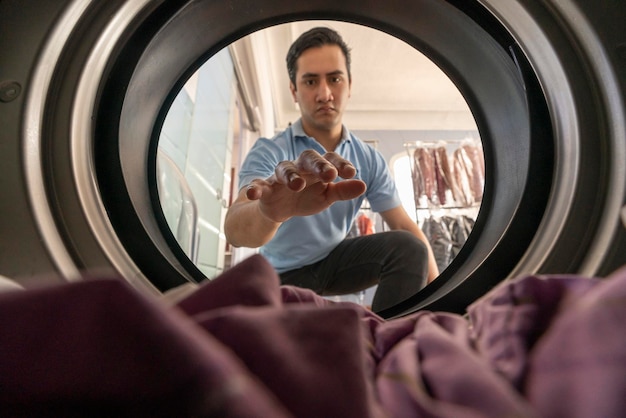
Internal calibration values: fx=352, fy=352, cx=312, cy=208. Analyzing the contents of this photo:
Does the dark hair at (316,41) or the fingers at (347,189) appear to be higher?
the dark hair at (316,41)

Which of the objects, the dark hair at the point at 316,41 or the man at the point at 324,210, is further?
the dark hair at the point at 316,41

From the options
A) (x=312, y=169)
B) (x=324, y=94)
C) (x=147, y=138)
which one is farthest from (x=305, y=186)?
(x=324, y=94)

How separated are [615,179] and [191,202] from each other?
97 centimetres

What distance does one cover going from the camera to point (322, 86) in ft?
4.10

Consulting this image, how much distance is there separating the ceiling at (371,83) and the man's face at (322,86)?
579mm

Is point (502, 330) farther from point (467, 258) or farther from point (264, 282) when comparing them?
point (467, 258)

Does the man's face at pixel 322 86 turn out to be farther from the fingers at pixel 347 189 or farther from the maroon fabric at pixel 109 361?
the maroon fabric at pixel 109 361

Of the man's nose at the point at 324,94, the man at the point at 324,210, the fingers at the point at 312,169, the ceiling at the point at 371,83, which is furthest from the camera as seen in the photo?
the ceiling at the point at 371,83

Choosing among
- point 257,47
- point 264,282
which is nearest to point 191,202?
point 264,282

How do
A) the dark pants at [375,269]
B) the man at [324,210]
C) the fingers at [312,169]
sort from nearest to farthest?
the fingers at [312,169] → the man at [324,210] → the dark pants at [375,269]

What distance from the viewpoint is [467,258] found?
58cm

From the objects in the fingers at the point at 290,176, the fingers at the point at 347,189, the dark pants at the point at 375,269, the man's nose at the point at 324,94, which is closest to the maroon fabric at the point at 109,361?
the fingers at the point at 290,176

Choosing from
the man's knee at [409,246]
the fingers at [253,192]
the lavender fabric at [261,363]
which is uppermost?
the fingers at [253,192]

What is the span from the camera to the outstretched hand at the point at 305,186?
0.56 m
